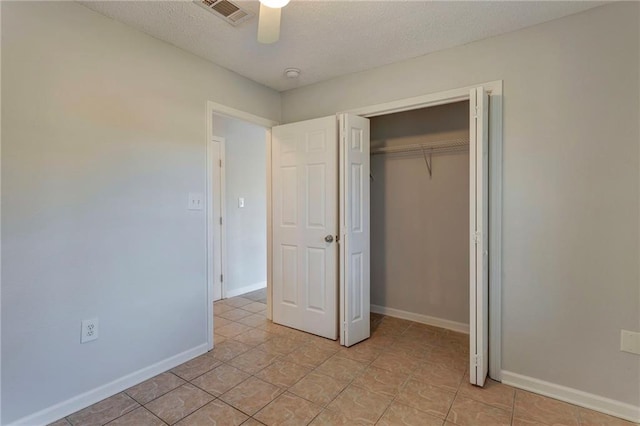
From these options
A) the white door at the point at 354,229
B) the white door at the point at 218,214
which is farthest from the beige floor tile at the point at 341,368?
the white door at the point at 218,214

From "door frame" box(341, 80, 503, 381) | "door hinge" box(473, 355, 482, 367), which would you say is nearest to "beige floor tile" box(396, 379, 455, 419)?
"door hinge" box(473, 355, 482, 367)

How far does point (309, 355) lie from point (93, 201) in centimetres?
193

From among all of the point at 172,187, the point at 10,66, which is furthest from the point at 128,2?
the point at 172,187

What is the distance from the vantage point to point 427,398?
1978mm

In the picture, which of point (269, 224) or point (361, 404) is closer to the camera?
point (361, 404)

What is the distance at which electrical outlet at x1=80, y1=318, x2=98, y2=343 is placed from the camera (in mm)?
1915

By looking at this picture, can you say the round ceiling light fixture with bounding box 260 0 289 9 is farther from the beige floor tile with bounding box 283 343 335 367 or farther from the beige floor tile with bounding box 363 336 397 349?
the beige floor tile with bounding box 363 336 397 349

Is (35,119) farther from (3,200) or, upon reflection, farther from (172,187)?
(172,187)

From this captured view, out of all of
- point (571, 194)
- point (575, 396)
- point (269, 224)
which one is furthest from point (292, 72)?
point (575, 396)

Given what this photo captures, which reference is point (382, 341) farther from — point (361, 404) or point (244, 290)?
point (244, 290)

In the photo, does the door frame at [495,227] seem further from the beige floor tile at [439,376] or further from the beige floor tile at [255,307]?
the beige floor tile at [255,307]

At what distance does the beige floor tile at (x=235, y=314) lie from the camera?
135 inches

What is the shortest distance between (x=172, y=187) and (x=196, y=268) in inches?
27.1

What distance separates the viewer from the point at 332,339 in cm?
284
